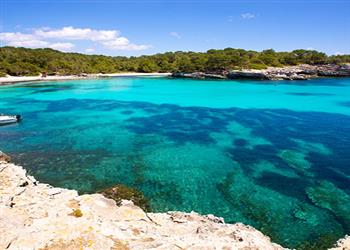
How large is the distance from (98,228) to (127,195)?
8112mm

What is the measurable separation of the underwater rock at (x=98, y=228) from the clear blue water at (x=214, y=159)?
5.12 meters

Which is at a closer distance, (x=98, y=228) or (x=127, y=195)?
(x=98, y=228)

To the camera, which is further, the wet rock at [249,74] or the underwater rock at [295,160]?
the wet rock at [249,74]

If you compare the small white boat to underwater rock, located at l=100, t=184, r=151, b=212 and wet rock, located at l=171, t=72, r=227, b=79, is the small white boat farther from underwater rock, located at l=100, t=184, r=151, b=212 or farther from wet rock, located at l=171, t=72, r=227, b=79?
wet rock, located at l=171, t=72, r=227, b=79

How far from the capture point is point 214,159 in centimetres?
2350

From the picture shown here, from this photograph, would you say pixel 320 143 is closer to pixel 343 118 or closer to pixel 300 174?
pixel 300 174

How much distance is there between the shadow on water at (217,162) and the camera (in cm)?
1594

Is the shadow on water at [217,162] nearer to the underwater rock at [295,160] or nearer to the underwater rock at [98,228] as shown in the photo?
the underwater rock at [295,160]

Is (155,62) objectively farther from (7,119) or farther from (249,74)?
(7,119)

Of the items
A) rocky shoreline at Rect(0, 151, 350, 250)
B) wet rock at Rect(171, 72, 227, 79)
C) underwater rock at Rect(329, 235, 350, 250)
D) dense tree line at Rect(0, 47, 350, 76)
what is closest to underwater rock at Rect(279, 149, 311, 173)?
underwater rock at Rect(329, 235, 350, 250)

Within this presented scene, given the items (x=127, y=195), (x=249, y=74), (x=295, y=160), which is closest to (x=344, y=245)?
(x=127, y=195)

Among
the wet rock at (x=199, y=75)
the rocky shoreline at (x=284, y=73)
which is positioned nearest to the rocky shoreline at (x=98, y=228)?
the rocky shoreline at (x=284, y=73)

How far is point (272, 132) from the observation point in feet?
106

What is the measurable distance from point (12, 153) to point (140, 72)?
371 feet
